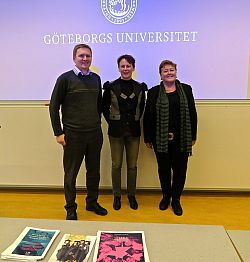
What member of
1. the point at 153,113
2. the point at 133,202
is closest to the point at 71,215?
the point at 133,202

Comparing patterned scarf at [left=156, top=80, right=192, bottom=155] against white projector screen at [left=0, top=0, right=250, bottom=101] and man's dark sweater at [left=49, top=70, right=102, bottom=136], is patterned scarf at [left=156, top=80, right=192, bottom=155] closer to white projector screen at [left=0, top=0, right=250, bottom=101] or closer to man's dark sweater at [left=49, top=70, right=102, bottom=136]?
white projector screen at [left=0, top=0, right=250, bottom=101]

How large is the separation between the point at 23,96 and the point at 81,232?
2173 millimetres

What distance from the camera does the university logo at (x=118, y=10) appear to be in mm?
2830

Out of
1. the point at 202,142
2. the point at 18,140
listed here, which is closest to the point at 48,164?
the point at 18,140

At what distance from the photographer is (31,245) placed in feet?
3.67

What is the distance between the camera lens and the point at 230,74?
286 cm

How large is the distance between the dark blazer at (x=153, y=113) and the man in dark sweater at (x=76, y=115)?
17.5 inches

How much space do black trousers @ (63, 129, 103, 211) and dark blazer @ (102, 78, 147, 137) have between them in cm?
18

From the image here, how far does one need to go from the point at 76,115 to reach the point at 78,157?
364 mm

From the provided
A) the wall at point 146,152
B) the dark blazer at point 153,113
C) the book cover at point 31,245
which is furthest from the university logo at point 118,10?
the book cover at point 31,245

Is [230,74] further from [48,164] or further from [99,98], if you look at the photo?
[48,164]

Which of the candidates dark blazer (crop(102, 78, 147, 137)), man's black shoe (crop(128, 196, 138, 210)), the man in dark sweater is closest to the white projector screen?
dark blazer (crop(102, 78, 147, 137))

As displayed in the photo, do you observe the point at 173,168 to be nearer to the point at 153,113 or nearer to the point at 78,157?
the point at 153,113

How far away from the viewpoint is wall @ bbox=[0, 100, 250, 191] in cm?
291
